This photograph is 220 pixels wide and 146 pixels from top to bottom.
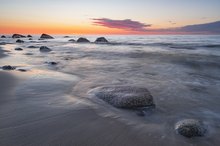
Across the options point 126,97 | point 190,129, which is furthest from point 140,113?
point 190,129

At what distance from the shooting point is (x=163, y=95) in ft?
17.3

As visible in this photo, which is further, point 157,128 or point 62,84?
point 62,84

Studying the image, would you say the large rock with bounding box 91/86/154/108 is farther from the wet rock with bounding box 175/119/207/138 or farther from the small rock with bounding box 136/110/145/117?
the wet rock with bounding box 175/119/207/138

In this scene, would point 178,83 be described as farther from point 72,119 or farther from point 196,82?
point 72,119

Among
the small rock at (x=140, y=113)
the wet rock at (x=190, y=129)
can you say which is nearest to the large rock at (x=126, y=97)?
the small rock at (x=140, y=113)

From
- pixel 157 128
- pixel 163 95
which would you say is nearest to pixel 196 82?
pixel 163 95

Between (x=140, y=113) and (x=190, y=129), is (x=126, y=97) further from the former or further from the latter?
(x=190, y=129)

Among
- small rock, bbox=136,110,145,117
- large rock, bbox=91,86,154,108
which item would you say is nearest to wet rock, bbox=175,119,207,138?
small rock, bbox=136,110,145,117

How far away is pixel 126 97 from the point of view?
4379mm

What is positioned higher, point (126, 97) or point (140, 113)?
point (126, 97)

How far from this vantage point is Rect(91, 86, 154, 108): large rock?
425cm

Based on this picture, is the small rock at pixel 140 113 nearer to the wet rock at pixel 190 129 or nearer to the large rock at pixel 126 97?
the large rock at pixel 126 97

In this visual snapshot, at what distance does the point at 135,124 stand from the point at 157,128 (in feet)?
1.20

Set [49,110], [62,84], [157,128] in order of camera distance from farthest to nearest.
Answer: [62,84] → [49,110] → [157,128]
